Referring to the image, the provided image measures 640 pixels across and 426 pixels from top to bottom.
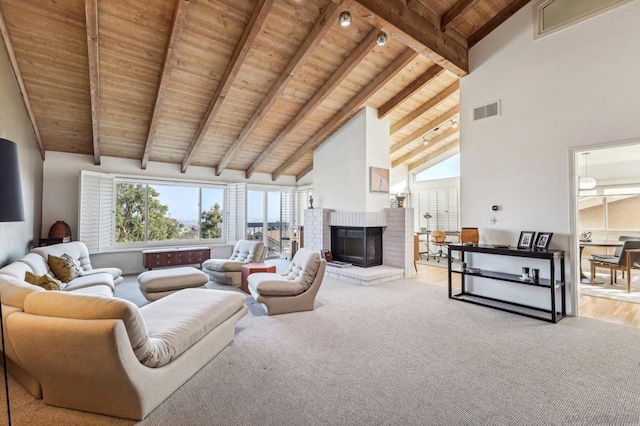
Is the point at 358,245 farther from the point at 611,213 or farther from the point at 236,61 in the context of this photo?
the point at 611,213

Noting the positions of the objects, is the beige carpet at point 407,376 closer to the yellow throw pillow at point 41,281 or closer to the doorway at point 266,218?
the yellow throw pillow at point 41,281

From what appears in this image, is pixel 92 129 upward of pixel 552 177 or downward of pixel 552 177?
upward

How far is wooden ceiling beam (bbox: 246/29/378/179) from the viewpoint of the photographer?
15.0 feet

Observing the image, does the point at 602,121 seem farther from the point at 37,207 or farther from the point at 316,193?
the point at 37,207

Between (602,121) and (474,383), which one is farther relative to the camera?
(602,121)

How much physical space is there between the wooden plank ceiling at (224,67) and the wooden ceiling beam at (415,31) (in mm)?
19

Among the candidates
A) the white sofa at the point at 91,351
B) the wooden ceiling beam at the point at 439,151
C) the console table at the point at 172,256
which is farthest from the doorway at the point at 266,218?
the white sofa at the point at 91,351

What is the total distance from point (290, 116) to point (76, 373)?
5369 mm

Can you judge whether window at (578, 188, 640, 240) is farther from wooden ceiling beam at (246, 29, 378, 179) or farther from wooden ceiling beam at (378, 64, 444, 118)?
wooden ceiling beam at (246, 29, 378, 179)

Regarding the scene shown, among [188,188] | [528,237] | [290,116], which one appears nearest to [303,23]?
[290,116]

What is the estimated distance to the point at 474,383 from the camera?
241 cm

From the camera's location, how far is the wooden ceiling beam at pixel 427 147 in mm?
7969

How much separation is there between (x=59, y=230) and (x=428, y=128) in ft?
26.0

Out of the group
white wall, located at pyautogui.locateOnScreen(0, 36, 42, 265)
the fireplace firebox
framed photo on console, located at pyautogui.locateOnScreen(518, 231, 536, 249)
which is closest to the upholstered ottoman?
white wall, located at pyautogui.locateOnScreen(0, 36, 42, 265)
